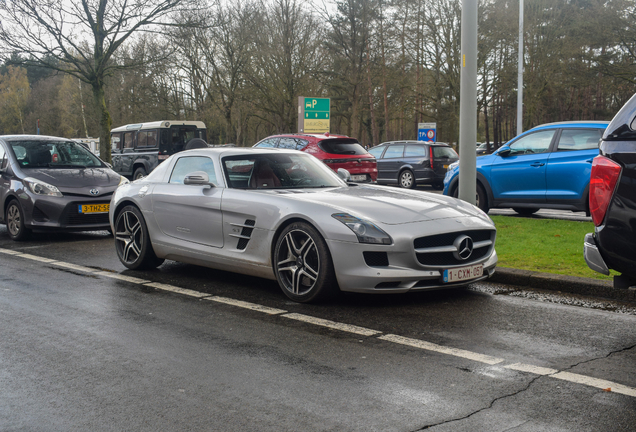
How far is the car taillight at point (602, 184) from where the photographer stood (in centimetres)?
392

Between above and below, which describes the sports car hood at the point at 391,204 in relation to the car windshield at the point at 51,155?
below

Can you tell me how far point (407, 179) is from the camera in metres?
22.8

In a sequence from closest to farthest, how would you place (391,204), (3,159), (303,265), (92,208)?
1. (303,265)
2. (391,204)
3. (92,208)
4. (3,159)

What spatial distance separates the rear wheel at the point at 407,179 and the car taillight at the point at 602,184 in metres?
18.6

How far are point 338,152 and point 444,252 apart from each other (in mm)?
11965

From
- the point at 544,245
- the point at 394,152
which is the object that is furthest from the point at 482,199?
→ the point at 394,152

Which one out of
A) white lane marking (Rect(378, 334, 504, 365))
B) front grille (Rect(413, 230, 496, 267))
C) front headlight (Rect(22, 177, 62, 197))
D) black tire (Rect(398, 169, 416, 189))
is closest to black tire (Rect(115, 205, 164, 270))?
front headlight (Rect(22, 177, 62, 197))

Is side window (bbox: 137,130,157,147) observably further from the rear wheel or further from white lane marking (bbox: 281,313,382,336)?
white lane marking (bbox: 281,313,382,336)

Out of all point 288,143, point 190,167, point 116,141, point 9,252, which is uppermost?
point 116,141

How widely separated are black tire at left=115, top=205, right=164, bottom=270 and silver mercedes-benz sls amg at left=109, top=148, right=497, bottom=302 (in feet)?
0.04

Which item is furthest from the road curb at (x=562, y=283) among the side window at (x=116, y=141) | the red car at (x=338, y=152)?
the side window at (x=116, y=141)

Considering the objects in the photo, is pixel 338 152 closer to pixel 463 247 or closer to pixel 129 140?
pixel 129 140

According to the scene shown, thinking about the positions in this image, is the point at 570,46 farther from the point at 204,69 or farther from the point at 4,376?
the point at 4,376

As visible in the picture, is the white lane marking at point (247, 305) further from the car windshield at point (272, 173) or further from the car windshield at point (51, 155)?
the car windshield at point (51, 155)
